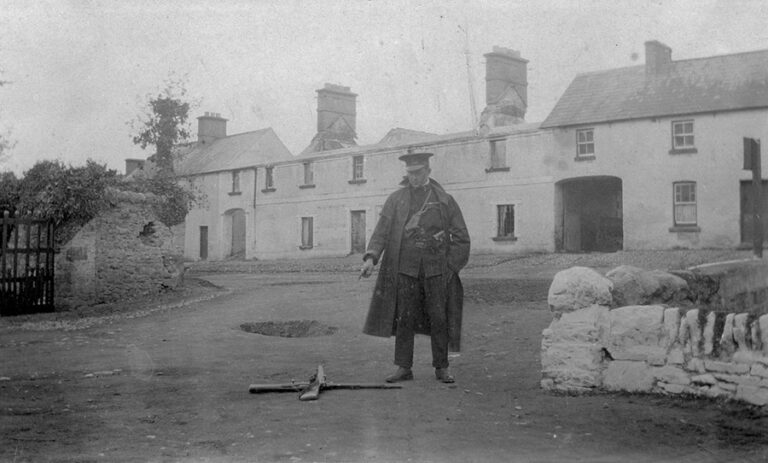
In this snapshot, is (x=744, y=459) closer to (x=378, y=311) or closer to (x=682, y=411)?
(x=682, y=411)

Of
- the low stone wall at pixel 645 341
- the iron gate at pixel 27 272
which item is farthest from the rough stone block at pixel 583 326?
the iron gate at pixel 27 272

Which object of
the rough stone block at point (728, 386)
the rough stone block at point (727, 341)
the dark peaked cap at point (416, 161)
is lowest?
the rough stone block at point (728, 386)

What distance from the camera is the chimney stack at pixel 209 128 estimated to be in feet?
148

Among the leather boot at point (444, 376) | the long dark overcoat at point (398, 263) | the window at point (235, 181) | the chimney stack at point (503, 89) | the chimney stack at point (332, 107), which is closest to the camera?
the leather boot at point (444, 376)

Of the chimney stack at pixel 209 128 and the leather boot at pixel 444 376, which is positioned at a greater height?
the chimney stack at pixel 209 128

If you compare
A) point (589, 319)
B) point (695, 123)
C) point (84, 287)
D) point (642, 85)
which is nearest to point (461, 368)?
point (589, 319)

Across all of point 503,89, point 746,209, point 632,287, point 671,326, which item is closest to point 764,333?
point 671,326

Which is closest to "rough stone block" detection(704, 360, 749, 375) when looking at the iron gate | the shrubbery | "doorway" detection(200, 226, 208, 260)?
the iron gate

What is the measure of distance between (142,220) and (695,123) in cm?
1827

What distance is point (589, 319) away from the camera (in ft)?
17.1

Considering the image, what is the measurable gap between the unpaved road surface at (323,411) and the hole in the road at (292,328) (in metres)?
0.83

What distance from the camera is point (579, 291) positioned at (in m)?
5.25

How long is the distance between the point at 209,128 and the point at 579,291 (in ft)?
139

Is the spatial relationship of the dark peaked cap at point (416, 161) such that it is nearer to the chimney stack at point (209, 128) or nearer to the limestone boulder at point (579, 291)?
the limestone boulder at point (579, 291)
